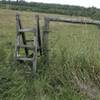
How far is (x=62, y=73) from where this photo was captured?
5.68 m

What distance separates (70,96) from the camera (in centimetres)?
511

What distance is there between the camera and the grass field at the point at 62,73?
5.22 metres

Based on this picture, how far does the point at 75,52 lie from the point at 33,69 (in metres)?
0.90

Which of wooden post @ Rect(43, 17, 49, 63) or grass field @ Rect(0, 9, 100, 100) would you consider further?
wooden post @ Rect(43, 17, 49, 63)

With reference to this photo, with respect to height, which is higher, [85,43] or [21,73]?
[85,43]

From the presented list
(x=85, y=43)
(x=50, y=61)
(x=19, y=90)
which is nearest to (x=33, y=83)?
(x=19, y=90)

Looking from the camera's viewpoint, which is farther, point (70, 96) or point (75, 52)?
point (75, 52)

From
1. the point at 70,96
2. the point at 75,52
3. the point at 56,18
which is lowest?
the point at 70,96

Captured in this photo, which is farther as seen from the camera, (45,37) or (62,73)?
(45,37)

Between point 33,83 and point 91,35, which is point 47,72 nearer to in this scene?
point 33,83

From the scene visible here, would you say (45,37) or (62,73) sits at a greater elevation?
(45,37)

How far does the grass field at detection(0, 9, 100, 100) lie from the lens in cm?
522

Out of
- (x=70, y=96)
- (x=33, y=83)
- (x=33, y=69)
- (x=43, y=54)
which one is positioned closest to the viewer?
(x=70, y=96)

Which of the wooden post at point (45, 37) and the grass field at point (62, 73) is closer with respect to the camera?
the grass field at point (62, 73)
